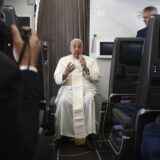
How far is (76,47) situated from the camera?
4.19 metres

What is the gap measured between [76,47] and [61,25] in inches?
23.6

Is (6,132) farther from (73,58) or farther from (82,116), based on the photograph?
(73,58)

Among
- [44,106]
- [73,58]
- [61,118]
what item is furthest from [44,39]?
[44,106]

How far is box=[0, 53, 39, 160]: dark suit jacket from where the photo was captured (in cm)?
77

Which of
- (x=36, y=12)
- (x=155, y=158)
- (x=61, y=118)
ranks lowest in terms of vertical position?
(x=61, y=118)

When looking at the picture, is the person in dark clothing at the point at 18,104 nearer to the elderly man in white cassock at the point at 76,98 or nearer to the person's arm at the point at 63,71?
the elderly man in white cassock at the point at 76,98

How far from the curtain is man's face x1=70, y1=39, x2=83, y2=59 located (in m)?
0.38

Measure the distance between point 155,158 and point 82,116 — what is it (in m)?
2.20

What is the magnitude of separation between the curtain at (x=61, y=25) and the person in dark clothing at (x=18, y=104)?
371 centimetres

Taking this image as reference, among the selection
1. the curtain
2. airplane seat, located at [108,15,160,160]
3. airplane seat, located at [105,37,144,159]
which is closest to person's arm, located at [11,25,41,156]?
airplane seat, located at [108,15,160,160]

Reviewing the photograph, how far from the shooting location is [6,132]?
783mm

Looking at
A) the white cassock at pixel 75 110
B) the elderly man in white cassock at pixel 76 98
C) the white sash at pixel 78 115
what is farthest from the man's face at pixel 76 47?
the white sash at pixel 78 115

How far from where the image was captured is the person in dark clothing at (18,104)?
775 mm

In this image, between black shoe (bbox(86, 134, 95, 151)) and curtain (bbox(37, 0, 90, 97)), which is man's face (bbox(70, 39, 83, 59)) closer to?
curtain (bbox(37, 0, 90, 97))
